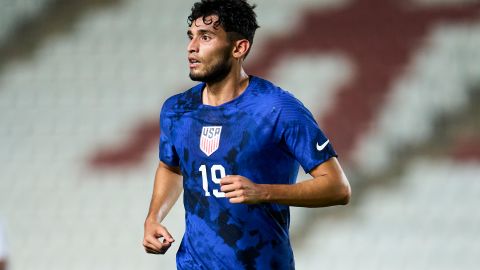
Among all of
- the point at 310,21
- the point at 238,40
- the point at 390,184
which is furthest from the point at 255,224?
the point at 310,21

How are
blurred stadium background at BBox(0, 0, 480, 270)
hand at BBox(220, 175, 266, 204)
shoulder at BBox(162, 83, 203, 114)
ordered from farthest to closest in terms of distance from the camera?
blurred stadium background at BBox(0, 0, 480, 270), shoulder at BBox(162, 83, 203, 114), hand at BBox(220, 175, 266, 204)

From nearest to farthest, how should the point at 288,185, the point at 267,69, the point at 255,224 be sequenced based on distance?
the point at 288,185, the point at 255,224, the point at 267,69

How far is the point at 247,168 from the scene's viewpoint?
8.70 feet

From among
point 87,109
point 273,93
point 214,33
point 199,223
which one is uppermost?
point 214,33

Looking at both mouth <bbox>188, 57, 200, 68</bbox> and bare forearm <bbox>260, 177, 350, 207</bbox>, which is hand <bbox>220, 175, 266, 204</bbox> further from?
mouth <bbox>188, 57, 200, 68</bbox>

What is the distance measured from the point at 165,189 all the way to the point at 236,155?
42 cm

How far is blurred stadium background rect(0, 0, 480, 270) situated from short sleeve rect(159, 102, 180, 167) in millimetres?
2327

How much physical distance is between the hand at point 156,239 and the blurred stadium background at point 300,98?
8.39 ft

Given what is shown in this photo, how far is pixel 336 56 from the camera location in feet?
17.6

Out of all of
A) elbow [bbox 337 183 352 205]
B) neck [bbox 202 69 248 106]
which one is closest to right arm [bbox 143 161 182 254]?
neck [bbox 202 69 248 106]

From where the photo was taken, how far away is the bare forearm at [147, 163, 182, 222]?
2.94 m

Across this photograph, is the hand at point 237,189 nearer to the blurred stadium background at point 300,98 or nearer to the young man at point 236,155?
the young man at point 236,155

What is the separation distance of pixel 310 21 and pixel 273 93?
282 centimetres

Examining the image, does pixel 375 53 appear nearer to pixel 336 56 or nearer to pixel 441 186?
pixel 336 56
